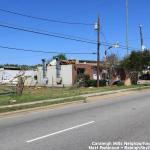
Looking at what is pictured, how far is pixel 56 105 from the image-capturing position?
22500 mm

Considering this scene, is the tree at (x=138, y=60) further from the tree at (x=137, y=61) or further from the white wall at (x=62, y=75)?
the white wall at (x=62, y=75)

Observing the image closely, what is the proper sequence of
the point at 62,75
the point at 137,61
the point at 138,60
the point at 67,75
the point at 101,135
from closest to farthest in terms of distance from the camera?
1. the point at 101,135
2. the point at 138,60
3. the point at 137,61
4. the point at 67,75
5. the point at 62,75

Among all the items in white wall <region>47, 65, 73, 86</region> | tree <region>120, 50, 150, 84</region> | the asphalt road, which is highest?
tree <region>120, 50, 150, 84</region>

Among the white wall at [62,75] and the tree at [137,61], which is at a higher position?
the tree at [137,61]

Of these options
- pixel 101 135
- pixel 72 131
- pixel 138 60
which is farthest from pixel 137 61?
pixel 101 135

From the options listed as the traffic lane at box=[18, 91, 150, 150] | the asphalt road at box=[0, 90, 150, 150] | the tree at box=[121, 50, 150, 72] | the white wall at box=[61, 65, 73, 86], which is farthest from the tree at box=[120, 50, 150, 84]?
the traffic lane at box=[18, 91, 150, 150]

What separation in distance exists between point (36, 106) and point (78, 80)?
32.8 meters

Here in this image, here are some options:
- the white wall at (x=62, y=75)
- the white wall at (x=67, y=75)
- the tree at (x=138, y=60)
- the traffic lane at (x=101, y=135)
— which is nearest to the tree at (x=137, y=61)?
the tree at (x=138, y=60)

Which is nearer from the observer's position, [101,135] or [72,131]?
[101,135]

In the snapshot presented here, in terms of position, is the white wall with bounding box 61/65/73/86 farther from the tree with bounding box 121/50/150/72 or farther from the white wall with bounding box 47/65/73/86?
the tree with bounding box 121/50/150/72

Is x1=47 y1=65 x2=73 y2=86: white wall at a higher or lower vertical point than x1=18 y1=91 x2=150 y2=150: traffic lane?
higher

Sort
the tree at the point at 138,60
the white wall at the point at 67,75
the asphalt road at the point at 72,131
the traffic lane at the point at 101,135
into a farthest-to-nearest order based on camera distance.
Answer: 1. the white wall at the point at 67,75
2. the tree at the point at 138,60
3. the asphalt road at the point at 72,131
4. the traffic lane at the point at 101,135

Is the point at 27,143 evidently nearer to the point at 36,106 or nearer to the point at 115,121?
the point at 115,121

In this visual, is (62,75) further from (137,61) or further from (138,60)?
(138,60)
